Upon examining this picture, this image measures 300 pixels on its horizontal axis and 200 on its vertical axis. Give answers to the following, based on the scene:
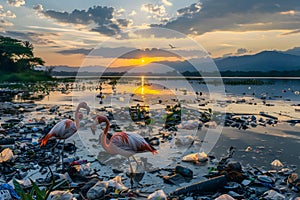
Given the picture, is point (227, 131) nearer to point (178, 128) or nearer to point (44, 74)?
point (178, 128)

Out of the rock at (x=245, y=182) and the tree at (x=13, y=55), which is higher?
the tree at (x=13, y=55)

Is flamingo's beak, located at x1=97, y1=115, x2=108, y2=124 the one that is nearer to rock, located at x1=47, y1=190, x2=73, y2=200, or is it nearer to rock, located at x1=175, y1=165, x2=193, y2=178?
rock, located at x1=175, y1=165, x2=193, y2=178

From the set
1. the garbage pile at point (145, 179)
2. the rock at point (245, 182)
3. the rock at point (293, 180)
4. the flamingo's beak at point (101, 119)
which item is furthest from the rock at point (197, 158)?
the flamingo's beak at point (101, 119)

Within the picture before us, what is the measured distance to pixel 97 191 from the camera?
570 centimetres

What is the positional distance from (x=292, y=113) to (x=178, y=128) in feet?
29.1

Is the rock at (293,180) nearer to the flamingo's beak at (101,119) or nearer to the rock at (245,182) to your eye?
the rock at (245,182)

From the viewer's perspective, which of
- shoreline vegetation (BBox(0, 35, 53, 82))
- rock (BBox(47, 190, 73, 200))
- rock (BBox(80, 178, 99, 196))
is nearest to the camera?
rock (BBox(47, 190, 73, 200))

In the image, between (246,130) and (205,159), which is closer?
(205,159)

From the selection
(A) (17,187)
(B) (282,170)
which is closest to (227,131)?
(B) (282,170)

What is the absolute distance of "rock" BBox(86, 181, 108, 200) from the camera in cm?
566

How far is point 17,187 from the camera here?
13.0 feet

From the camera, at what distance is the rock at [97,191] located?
566 cm

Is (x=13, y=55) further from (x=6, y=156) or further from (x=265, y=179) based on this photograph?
(x=265, y=179)

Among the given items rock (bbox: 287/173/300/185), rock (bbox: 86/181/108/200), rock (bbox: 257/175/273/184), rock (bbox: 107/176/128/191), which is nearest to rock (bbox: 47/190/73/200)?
rock (bbox: 86/181/108/200)
